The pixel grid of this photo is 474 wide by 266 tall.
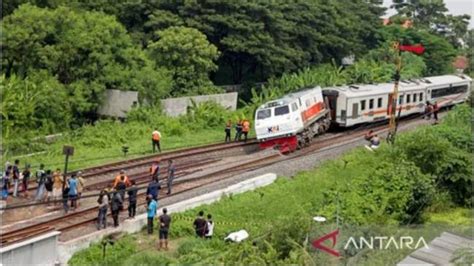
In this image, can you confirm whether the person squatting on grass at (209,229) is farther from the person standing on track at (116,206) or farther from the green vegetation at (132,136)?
the green vegetation at (132,136)

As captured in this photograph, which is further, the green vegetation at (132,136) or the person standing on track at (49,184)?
the green vegetation at (132,136)

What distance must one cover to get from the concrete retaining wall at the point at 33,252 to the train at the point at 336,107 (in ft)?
41.5

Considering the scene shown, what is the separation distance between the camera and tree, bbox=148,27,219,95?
35.4m

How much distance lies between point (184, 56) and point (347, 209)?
1956 centimetres

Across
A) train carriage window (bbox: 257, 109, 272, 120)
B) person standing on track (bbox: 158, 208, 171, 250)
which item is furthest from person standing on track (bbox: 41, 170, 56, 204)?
train carriage window (bbox: 257, 109, 272, 120)

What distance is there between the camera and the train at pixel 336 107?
26422 millimetres

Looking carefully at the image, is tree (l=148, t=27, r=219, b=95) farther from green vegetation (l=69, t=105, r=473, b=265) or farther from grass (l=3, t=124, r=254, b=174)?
green vegetation (l=69, t=105, r=473, b=265)

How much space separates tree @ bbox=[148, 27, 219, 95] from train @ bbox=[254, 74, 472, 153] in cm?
769

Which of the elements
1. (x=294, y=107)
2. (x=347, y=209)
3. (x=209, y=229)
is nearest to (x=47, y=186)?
(x=209, y=229)

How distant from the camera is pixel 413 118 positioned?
3575cm

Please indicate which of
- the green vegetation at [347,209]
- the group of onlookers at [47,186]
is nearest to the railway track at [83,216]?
the group of onlookers at [47,186]

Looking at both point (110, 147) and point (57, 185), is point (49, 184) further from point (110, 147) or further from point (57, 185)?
point (110, 147)

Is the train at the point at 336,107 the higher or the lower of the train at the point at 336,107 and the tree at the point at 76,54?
the lower

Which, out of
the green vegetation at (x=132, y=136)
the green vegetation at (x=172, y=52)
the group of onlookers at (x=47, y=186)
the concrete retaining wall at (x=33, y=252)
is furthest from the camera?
the green vegetation at (x=172, y=52)
